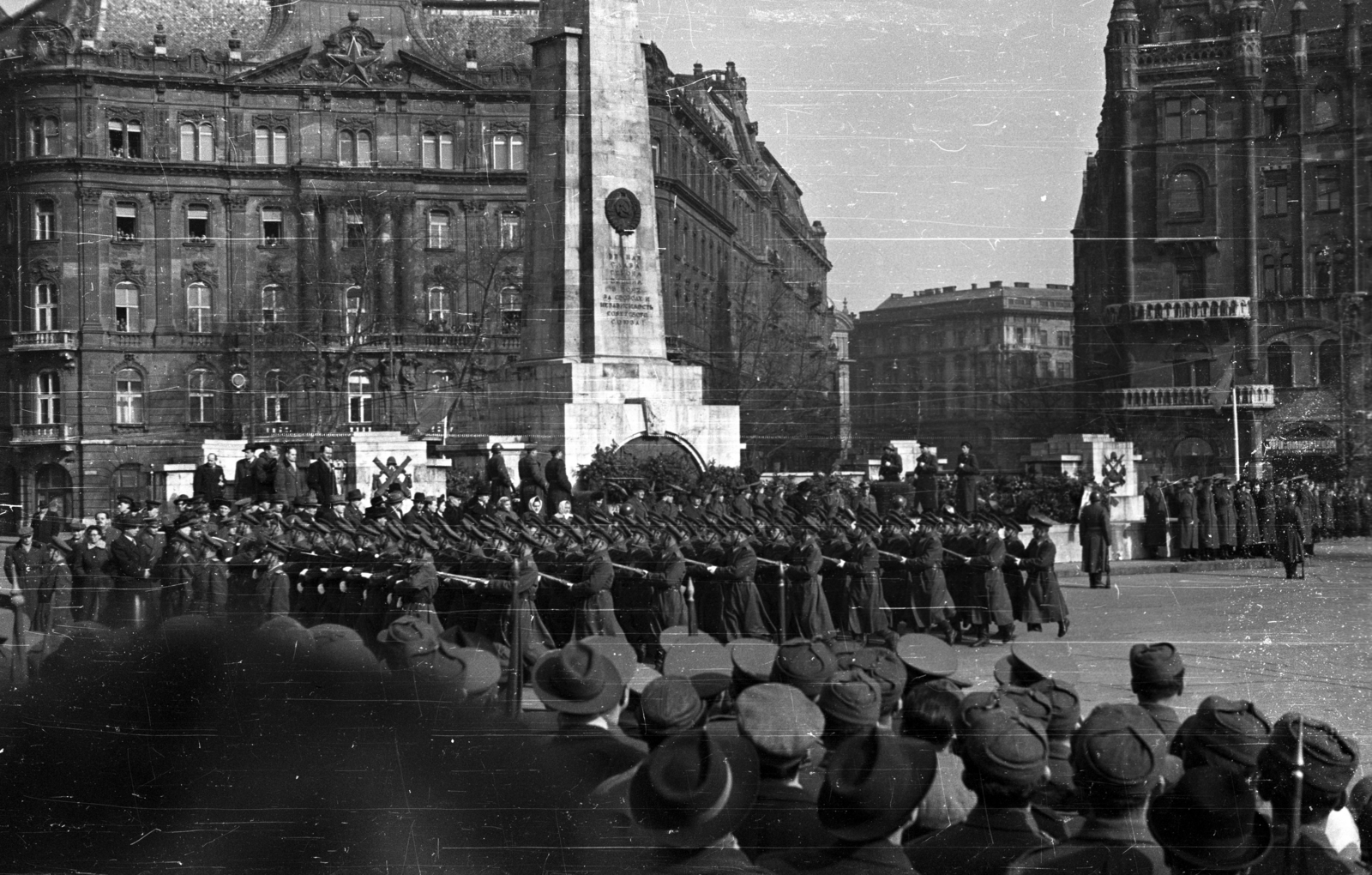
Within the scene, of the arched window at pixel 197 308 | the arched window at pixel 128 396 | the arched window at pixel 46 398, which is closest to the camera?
the arched window at pixel 46 398

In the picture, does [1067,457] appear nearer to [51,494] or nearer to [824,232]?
[824,232]

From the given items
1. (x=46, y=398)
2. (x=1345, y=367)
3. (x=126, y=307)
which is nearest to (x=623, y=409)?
(x=126, y=307)

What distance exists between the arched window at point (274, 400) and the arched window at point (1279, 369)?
41.7 feet

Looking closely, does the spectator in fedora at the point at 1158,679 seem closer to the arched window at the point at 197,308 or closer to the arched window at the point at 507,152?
the arched window at the point at 197,308

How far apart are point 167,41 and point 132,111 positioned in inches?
93.4

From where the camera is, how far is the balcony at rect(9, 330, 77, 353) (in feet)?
25.5

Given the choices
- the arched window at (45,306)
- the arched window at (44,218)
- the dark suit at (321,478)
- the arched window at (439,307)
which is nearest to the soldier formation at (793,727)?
the arched window at (45,306)

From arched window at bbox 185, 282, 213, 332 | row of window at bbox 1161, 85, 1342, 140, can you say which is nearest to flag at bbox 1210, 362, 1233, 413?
row of window at bbox 1161, 85, 1342, 140

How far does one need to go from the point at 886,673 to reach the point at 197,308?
10790 millimetres

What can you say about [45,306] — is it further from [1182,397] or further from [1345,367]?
[1345,367]

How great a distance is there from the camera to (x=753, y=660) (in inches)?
201

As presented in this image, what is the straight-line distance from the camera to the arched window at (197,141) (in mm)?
13016

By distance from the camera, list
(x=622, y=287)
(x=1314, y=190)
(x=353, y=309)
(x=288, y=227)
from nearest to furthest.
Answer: (x=1314, y=190) < (x=288, y=227) < (x=353, y=309) < (x=622, y=287)

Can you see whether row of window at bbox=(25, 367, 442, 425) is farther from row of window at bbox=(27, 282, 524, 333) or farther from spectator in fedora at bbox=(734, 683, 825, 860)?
spectator in fedora at bbox=(734, 683, 825, 860)
